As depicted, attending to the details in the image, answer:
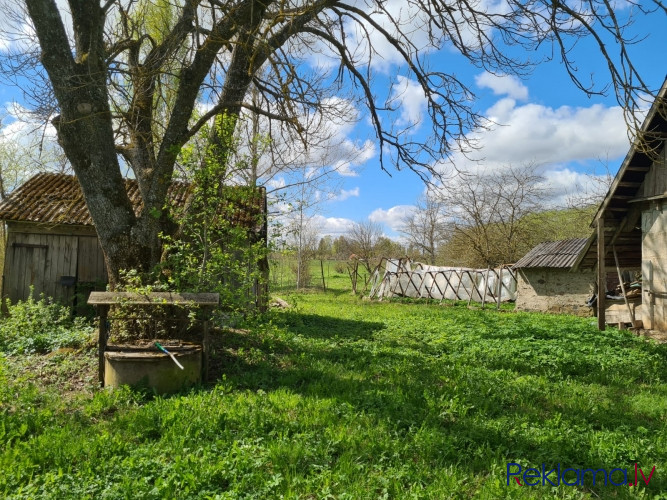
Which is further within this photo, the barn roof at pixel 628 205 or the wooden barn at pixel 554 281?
the wooden barn at pixel 554 281

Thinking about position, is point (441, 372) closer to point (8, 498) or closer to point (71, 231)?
point (8, 498)

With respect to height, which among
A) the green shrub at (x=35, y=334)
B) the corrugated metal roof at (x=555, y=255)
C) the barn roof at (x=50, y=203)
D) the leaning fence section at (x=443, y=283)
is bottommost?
the green shrub at (x=35, y=334)

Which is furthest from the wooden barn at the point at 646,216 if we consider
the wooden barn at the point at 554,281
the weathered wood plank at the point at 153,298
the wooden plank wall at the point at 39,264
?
the wooden plank wall at the point at 39,264

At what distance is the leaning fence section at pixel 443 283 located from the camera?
22481 millimetres

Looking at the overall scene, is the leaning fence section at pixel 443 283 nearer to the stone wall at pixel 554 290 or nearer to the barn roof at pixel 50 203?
the stone wall at pixel 554 290

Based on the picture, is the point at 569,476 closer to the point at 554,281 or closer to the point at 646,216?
the point at 646,216

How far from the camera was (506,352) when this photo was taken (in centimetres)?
838

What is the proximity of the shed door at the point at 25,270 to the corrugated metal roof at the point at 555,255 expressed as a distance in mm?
17445

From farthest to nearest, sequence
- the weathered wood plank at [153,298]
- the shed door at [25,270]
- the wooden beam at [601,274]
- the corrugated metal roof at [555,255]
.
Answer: the corrugated metal roof at [555,255]
the shed door at [25,270]
the wooden beam at [601,274]
the weathered wood plank at [153,298]

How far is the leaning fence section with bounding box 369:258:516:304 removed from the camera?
22.5 metres

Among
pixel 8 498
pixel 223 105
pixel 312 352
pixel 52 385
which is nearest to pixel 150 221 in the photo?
pixel 223 105

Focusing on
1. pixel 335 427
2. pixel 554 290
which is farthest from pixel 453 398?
pixel 554 290

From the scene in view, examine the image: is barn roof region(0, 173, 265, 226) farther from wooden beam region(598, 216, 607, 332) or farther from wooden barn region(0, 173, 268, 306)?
wooden beam region(598, 216, 607, 332)

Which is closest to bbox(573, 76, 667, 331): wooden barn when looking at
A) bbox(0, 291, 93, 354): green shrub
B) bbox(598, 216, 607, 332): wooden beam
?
bbox(598, 216, 607, 332): wooden beam
